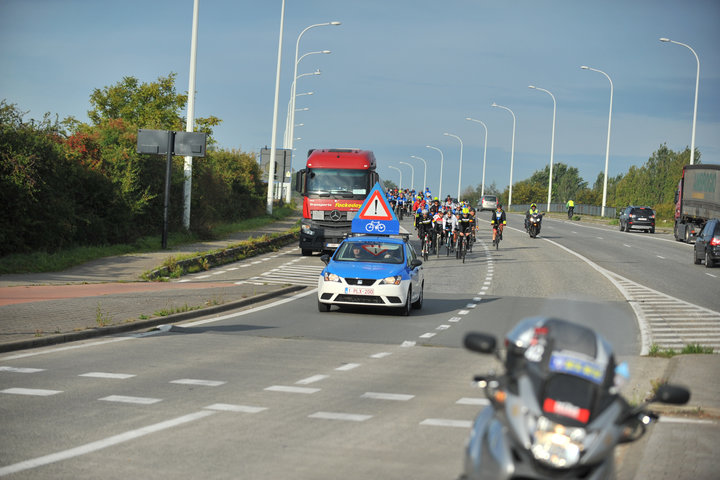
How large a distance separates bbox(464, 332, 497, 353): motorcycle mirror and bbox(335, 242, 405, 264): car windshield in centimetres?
1401

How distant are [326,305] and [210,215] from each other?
19512mm

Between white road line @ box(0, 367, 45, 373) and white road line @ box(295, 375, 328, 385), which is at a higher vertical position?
white road line @ box(295, 375, 328, 385)

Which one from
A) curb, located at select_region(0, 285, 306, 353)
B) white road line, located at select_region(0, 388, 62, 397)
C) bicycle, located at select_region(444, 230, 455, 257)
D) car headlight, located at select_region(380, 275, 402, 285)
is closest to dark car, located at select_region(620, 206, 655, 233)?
bicycle, located at select_region(444, 230, 455, 257)

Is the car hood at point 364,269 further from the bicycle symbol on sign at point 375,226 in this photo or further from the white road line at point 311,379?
the bicycle symbol on sign at point 375,226

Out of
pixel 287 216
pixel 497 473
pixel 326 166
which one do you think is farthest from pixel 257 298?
pixel 287 216

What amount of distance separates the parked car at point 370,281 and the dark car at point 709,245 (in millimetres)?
18904

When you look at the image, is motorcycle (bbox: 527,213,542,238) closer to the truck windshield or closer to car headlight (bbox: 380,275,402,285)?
the truck windshield

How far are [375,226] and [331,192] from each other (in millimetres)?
4974

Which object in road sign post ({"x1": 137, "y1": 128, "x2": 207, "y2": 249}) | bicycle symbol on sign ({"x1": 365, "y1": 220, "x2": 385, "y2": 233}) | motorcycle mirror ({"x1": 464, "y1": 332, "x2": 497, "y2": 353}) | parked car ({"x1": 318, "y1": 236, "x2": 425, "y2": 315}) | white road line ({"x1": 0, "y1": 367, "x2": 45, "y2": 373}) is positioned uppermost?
road sign post ({"x1": 137, "y1": 128, "x2": 207, "y2": 249})

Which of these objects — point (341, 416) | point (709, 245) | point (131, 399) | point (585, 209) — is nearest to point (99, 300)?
point (131, 399)

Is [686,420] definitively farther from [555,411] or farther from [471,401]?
[555,411]

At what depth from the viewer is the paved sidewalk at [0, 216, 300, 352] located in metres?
13.3

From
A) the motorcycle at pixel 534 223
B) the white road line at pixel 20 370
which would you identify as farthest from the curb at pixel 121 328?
the motorcycle at pixel 534 223

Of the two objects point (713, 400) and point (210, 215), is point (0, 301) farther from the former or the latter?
point (210, 215)
